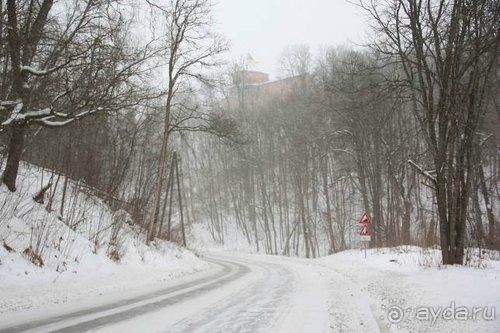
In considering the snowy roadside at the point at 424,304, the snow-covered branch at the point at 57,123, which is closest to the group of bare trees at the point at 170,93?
the snow-covered branch at the point at 57,123

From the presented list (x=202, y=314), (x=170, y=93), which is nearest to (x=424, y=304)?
(x=202, y=314)

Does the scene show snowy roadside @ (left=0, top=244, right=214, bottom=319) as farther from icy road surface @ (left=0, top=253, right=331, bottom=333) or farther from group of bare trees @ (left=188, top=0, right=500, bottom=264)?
group of bare trees @ (left=188, top=0, right=500, bottom=264)

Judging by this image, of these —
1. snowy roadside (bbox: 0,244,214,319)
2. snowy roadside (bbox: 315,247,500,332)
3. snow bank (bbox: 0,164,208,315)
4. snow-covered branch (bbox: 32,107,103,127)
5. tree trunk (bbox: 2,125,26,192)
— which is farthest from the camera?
tree trunk (bbox: 2,125,26,192)

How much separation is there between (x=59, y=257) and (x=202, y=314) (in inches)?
177

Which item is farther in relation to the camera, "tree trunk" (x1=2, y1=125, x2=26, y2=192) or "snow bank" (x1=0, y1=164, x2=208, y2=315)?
"tree trunk" (x1=2, y1=125, x2=26, y2=192)

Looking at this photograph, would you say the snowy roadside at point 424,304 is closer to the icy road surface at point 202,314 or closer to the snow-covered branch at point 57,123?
the icy road surface at point 202,314

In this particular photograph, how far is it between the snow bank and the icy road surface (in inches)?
43.0

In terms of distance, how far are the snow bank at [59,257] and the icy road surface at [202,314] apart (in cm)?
109

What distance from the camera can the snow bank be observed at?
7.85 metres

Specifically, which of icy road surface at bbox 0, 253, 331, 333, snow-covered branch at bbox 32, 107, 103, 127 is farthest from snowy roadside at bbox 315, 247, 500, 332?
snow-covered branch at bbox 32, 107, 103, 127

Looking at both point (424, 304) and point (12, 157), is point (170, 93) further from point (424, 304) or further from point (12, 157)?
point (424, 304)

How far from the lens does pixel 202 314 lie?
6.96 meters

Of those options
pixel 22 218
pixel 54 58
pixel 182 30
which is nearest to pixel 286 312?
pixel 22 218

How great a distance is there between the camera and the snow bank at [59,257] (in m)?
7.85
